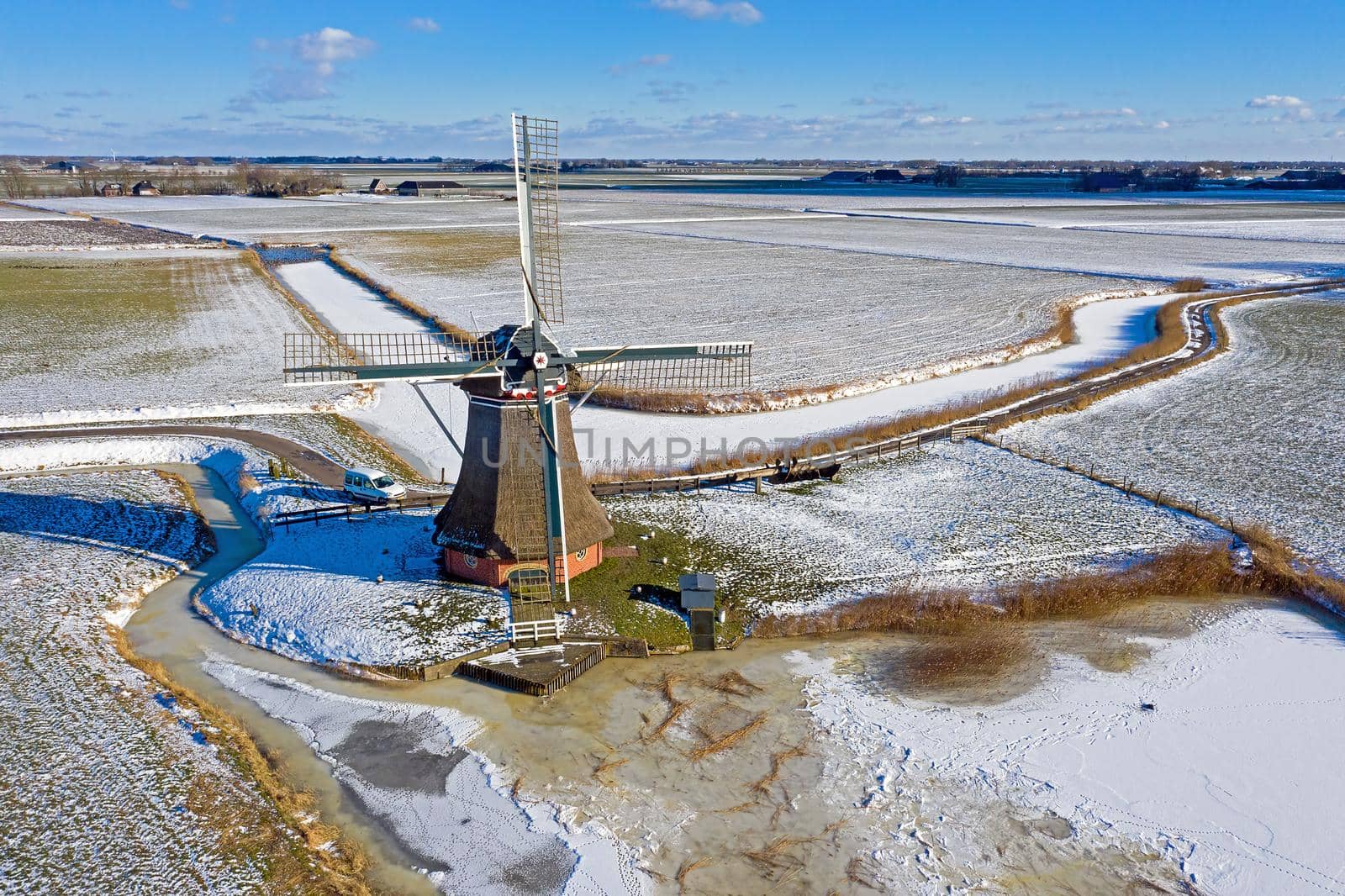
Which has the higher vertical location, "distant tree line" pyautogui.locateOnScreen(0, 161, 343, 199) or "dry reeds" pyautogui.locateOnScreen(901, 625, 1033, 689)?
"distant tree line" pyautogui.locateOnScreen(0, 161, 343, 199)

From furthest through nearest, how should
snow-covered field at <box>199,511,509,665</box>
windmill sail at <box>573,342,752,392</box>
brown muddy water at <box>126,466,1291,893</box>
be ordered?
windmill sail at <box>573,342,752,392</box>, snow-covered field at <box>199,511,509,665</box>, brown muddy water at <box>126,466,1291,893</box>

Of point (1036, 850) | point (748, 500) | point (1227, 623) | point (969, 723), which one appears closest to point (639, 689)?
point (969, 723)

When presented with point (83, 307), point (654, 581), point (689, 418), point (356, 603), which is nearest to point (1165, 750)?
point (654, 581)

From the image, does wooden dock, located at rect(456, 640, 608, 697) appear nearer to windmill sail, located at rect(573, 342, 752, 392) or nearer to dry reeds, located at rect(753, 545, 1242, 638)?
dry reeds, located at rect(753, 545, 1242, 638)

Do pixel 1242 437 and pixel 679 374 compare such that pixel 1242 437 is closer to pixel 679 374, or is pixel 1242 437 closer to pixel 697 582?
pixel 679 374

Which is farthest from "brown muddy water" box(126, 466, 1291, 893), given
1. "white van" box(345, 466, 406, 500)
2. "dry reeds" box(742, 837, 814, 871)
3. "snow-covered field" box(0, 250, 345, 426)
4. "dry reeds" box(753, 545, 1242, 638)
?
"snow-covered field" box(0, 250, 345, 426)

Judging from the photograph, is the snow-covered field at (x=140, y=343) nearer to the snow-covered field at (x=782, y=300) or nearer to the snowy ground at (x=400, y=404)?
the snowy ground at (x=400, y=404)

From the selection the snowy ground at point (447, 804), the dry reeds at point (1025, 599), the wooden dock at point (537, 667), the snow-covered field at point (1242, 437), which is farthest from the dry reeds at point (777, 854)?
the snow-covered field at point (1242, 437)
